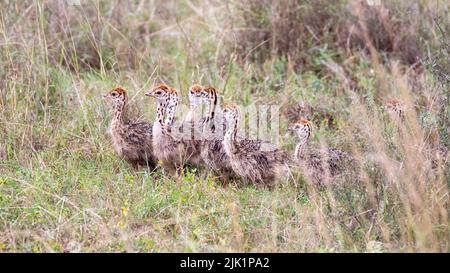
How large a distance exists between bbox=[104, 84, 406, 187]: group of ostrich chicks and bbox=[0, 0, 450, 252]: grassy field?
162 millimetres

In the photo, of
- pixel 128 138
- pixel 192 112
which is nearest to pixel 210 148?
pixel 192 112

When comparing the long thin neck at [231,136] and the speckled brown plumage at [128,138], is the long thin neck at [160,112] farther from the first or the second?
the long thin neck at [231,136]

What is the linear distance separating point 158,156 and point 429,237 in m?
2.60

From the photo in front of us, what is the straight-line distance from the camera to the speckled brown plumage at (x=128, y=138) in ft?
24.5

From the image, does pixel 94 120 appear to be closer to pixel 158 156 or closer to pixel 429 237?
pixel 158 156

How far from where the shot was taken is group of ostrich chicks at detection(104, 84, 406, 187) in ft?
23.9

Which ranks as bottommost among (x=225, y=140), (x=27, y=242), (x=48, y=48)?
(x=27, y=242)

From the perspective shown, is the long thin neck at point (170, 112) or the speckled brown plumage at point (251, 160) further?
the long thin neck at point (170, 112)

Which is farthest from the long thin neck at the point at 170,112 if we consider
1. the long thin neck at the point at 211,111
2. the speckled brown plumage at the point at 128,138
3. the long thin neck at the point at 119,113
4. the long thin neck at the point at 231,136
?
the long thin neck at the point at 231,136

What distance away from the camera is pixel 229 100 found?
8.73 meters

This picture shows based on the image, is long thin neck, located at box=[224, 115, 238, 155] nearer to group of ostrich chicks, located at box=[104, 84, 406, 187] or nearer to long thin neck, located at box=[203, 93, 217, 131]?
group of ostrich chicks, located at box=[104, 84, 406, 187]

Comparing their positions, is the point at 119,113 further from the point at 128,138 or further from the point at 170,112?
the point at 170,112

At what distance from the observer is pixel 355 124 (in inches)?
315

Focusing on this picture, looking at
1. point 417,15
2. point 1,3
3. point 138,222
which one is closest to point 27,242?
point 138,222
